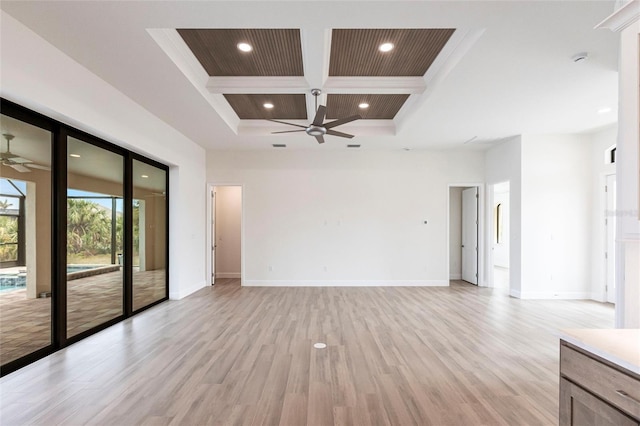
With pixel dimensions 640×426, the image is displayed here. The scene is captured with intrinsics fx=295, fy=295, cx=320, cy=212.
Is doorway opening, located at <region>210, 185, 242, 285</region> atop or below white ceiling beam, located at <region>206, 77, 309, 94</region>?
below

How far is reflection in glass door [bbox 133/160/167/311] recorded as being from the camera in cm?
469

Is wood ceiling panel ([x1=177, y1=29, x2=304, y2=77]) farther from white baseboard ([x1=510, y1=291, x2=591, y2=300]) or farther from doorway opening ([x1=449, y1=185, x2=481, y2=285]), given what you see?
white baseboard ([x1=510, y1=291, x2=591, y2=300])

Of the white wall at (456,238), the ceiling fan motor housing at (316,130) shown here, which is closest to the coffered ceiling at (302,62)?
the ceiling fan motor housing at (316,130)

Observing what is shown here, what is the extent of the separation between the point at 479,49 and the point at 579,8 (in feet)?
2.38

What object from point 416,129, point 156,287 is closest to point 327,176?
point 416,129

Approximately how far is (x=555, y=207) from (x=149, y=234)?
7433mm

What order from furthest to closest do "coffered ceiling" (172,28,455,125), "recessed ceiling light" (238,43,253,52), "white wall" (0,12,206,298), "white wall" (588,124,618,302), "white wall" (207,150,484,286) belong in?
"white wall" (207,150,484,286)
"white wall" (588,124,618,302)
"recessed ceiling light" (238,43,253,52)
"coffered ceiling" (172,28,455,125)
"white wall" (0,12,206,298)

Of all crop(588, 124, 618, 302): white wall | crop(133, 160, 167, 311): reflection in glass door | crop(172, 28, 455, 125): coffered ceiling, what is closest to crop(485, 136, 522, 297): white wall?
crop(588, 124, 618, 302): white wall

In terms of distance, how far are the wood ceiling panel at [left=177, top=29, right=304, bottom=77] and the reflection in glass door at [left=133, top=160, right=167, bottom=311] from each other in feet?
7.35

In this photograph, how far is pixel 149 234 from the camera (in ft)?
16.4

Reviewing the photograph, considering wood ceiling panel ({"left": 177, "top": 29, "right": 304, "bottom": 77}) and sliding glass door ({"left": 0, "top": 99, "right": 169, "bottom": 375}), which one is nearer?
sliding glass door ({"left": 0, "top": 99, "right": 169, "bottom": 375})

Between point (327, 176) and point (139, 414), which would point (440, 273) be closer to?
point (327, 176)

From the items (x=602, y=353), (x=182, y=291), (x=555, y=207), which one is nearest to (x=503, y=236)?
(x=555, y=207)

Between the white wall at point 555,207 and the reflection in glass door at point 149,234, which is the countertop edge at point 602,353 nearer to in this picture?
the white wall at point 555,207
